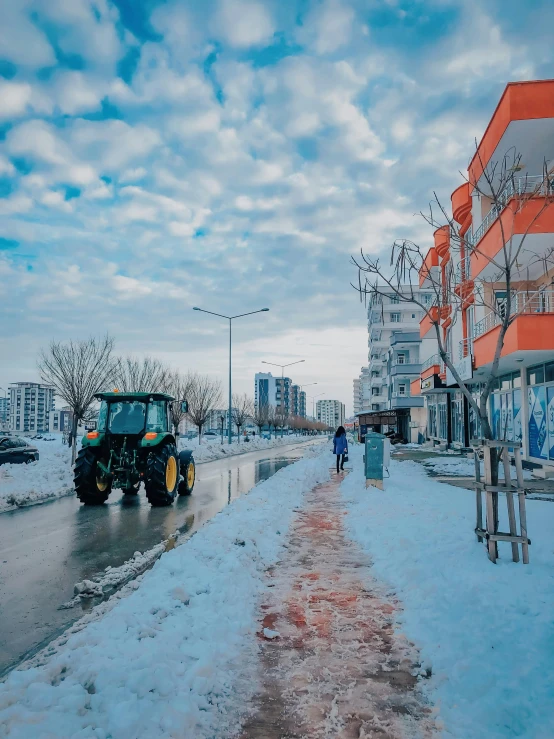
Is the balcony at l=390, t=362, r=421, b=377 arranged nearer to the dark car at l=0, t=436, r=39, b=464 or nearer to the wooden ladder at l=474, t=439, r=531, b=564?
the dark car at l=0, t=436, r=39, b=464

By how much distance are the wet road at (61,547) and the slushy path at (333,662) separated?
204cm

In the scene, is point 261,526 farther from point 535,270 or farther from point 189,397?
point 189,397

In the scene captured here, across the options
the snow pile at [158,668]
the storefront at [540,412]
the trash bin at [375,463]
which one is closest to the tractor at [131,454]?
the trash bin at [375,463]

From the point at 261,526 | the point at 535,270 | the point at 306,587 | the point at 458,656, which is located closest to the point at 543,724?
the point at 458,656

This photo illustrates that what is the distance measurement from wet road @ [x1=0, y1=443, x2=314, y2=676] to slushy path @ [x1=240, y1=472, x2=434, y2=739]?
2.04m

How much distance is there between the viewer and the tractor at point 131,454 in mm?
11547

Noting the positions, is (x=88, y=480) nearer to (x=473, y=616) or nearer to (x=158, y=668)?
(x=158, y=668)

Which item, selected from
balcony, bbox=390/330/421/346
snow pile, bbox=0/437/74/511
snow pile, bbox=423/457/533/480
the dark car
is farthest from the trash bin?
balcony, bbox=390/330/421/346

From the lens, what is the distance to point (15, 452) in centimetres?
2281

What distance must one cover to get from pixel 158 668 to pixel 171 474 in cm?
885

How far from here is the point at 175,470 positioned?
12.5 meters

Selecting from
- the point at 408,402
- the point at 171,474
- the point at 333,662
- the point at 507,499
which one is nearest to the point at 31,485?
the point at 171,474

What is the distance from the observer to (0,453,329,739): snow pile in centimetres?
302

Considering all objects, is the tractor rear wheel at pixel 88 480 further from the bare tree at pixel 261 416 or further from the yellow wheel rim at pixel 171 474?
the bare tree at pixel 261 416
